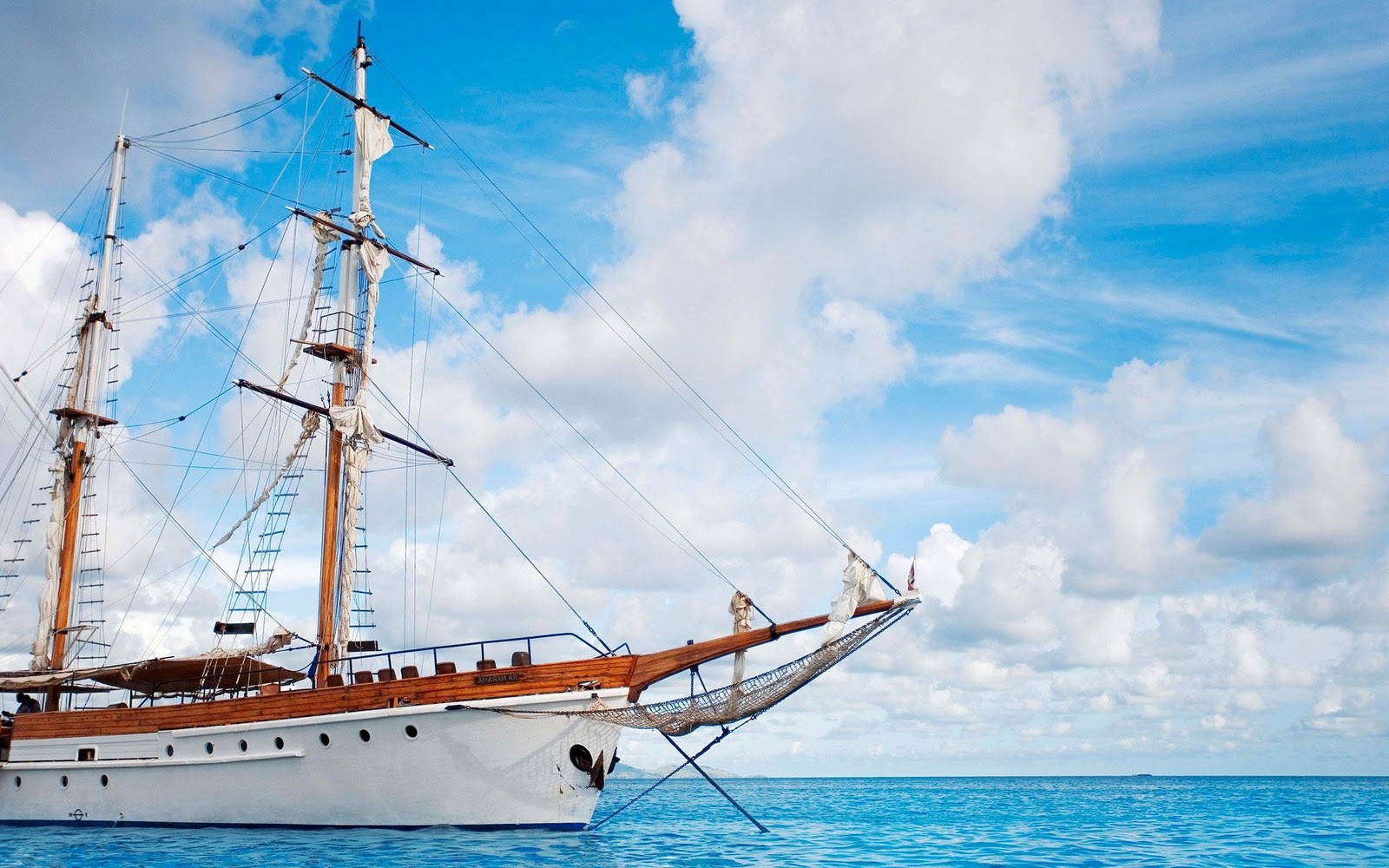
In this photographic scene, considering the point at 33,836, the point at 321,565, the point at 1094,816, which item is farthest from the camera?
the point at 1094,816

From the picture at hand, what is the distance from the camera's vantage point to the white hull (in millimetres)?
23953

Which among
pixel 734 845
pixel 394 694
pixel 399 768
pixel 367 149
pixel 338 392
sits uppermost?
pixel 367 149

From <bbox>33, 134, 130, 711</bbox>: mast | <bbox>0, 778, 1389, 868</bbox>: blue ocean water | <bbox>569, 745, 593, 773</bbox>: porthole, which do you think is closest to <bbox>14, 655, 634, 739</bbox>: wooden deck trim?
<bbox>569, 745, 593, 773</bbox>: porthole

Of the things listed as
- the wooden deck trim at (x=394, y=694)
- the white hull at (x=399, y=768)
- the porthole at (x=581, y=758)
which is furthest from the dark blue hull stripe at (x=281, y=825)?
the wooden deck trim at (x=394, y=694)

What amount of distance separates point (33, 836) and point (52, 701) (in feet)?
28.3

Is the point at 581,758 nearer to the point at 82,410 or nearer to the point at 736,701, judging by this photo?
the point at 736,701

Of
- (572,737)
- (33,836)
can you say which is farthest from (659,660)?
(33,836)

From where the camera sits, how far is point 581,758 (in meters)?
23.9

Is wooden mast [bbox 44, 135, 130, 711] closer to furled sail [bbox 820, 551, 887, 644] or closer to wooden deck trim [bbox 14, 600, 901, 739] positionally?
wooden deck trim [bbox 14, 600, 901, 739]

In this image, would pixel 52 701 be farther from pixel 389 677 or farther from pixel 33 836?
pixel 389 677

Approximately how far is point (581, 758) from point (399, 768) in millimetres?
4317

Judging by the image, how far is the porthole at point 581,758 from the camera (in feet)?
78.4

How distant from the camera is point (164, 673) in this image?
31.1 metres

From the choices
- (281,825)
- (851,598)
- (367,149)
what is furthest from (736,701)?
(367,149)
